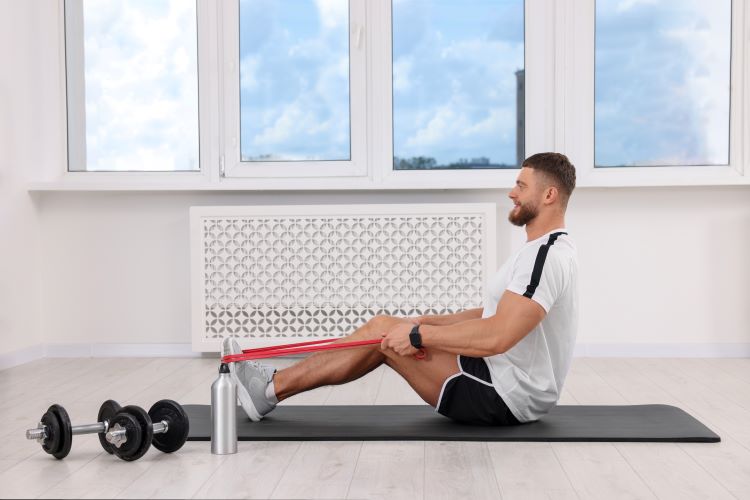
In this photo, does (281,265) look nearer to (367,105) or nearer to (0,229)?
(367,105)

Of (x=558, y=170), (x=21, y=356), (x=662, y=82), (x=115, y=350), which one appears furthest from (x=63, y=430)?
(x=662, y=82)

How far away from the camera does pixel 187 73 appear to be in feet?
15.1

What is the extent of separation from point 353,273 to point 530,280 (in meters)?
1.95

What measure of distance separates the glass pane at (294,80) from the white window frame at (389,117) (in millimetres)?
65

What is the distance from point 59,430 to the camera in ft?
7.91

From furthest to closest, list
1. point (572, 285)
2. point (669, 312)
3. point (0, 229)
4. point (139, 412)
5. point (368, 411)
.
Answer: point (669, 312) < point (0, 229) < point (368, 411) < point (572, 285) < point (139, 412)

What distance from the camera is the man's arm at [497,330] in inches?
99.3

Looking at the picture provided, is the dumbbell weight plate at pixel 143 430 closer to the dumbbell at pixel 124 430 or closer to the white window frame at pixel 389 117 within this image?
the dumbbell at pixel 124 430

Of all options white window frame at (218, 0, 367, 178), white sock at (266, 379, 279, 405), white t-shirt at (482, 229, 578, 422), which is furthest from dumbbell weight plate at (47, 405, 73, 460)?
white window frame at (218, 0, 367, 178)

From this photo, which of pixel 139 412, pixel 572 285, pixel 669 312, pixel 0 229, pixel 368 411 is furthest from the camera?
→ pixel 669 312

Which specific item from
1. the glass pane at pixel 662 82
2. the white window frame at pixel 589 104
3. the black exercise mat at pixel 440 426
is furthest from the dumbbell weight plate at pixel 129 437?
the glass pane at pixel 662 82

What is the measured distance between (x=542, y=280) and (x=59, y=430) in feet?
4.31

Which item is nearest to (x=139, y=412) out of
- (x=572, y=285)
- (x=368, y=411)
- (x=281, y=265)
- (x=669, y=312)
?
(x=368, y=411)

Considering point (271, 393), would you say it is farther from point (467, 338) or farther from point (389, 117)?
point (389, 117)
